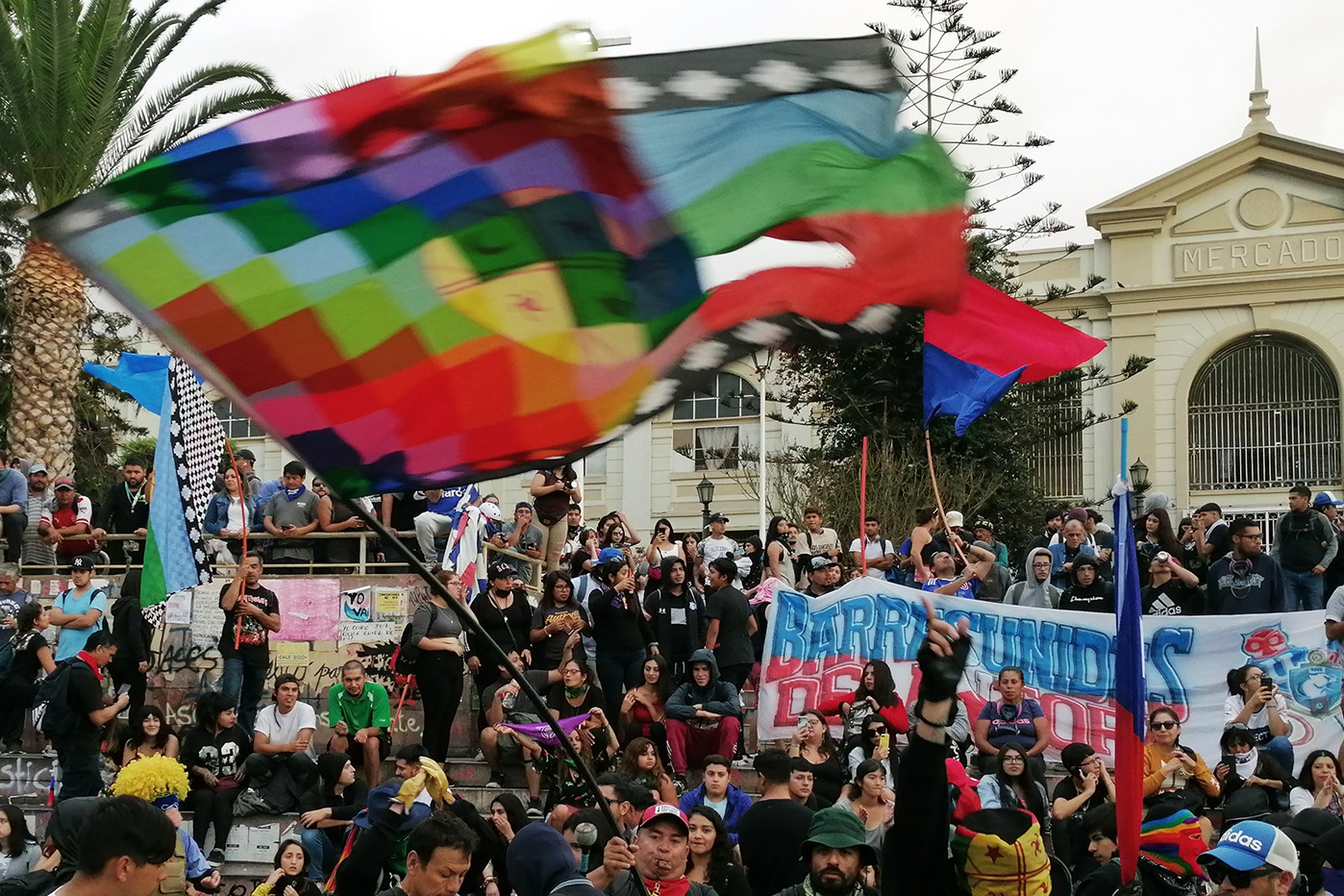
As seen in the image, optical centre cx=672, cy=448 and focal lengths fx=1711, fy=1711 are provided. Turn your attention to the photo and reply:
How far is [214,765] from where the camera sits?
13.2m

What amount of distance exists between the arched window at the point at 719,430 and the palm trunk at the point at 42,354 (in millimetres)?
21691

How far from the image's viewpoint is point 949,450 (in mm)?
29953

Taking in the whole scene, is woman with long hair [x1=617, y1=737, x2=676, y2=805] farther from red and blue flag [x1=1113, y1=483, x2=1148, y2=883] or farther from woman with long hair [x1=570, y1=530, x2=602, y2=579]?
red and blue flag [x1=1113, y1=483, x2=1148, y2=883]

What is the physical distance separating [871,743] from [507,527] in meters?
6.64

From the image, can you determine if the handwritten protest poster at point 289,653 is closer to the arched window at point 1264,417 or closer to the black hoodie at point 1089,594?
the black hoodie at point 1089,594

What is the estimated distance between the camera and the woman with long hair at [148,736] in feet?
41.0

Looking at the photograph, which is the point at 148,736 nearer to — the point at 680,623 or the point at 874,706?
the point at 680,623

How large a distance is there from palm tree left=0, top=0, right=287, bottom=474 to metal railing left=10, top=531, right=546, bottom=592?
142 inches

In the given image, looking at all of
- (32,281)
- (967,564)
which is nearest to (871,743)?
(967,564)

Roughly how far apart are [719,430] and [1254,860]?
38332 mm

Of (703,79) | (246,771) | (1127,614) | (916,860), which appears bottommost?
(246,771)

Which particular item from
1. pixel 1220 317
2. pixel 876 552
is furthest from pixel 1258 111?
pixel 876 552

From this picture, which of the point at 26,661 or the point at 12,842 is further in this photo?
the point at 26,661

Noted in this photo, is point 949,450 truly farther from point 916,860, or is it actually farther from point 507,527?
point 916,860
